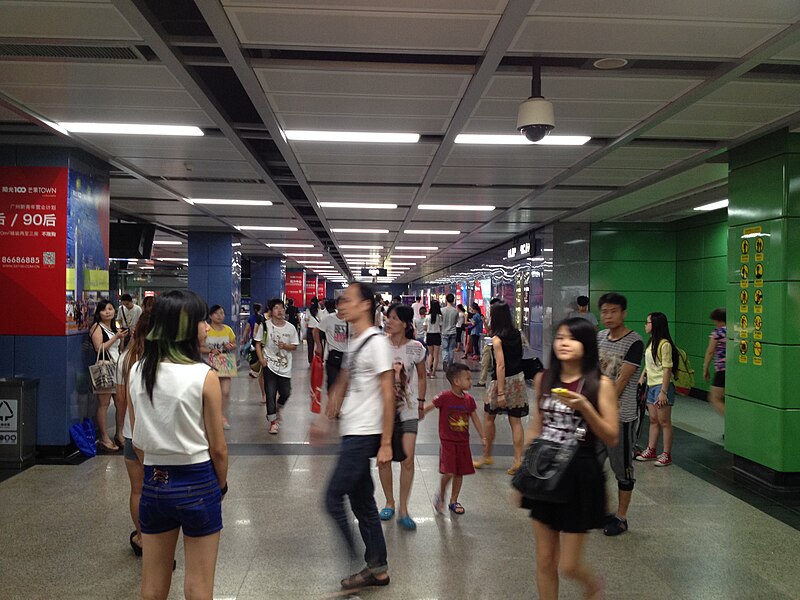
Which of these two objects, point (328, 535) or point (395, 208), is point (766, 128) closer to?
point (328, 535)

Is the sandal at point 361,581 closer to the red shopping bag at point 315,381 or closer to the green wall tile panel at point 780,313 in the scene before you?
the red shopping bag at point 315,381

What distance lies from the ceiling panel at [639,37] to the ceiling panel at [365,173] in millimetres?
3708

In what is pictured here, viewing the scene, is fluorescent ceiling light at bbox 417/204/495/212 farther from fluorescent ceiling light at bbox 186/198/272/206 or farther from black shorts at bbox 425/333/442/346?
black shorts at bbox 425/333/442/346

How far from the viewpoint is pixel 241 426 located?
8.73 m

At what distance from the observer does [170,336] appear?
2541 millimetres

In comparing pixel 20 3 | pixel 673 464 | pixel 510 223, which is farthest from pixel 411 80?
pixel 510 223

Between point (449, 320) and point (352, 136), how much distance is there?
30.4 feet

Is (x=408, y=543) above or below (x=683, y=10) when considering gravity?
below

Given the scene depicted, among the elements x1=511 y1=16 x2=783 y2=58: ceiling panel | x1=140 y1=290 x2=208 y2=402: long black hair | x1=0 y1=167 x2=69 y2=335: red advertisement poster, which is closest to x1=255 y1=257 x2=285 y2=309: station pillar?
x1=0 y1=167 x2=69 y2=335: red advertisement poster

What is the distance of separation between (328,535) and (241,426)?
14.4 feet

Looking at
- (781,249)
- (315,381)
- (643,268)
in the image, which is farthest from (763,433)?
(643,268)

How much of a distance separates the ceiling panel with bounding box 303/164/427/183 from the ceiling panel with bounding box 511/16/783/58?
146 inches

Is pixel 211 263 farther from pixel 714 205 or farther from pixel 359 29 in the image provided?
pixel 359 29

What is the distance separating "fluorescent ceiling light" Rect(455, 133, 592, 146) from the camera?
6.09 meters
